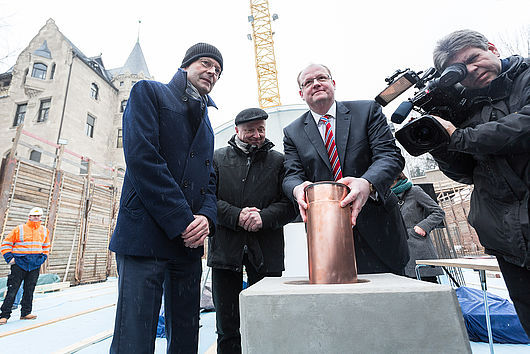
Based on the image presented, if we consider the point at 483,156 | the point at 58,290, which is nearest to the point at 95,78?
the point at 58,290

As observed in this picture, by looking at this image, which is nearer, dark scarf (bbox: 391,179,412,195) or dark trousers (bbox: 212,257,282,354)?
dark trousers (bbox: 212,257,282,354)

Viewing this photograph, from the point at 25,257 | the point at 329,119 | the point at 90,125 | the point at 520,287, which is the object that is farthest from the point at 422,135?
the point at 90,125

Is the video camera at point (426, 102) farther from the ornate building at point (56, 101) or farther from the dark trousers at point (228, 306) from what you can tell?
the ornate building at point (56, 101)

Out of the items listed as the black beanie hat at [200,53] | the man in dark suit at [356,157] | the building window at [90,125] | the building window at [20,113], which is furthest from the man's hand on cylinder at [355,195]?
the building window at [20,113]

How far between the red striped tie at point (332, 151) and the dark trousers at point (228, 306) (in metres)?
0.88

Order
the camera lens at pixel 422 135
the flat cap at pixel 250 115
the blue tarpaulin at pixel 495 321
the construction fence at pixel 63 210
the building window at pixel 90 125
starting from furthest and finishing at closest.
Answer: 1. the building window at pixel 90 125
2. the construction fence at pixel 63 210
3. the blue tarpaulin at pixel 495 321
4. the flat cap at pixel 250 115
5. the camera lens at pixel 422 135

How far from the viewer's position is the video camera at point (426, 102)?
4.14ft

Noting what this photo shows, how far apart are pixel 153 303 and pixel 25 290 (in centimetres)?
475

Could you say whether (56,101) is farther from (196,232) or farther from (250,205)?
(196,232)

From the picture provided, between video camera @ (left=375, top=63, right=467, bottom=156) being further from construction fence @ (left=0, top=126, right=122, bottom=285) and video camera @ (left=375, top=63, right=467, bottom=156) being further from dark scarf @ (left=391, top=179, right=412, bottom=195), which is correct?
construction fence @ (left=0, top=126, right=122, bottom=285)

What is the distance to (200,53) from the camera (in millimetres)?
1850

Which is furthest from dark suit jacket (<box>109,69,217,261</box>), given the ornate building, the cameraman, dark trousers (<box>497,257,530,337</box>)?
the ornate building

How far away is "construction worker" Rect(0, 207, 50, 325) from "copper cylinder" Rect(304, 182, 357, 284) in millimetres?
5381

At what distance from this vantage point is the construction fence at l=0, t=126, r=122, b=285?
24.3 feet
